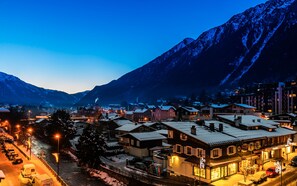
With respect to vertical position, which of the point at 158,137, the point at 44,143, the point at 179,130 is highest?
the point at 179,130

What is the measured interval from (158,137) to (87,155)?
716 inches

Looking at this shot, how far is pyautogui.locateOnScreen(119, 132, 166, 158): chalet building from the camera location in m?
62.0

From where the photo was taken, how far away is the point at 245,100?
18225cm

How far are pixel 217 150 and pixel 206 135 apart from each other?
3513mm

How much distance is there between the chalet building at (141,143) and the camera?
62031 millimetres

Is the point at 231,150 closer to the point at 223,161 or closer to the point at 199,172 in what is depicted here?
the point at 223,161

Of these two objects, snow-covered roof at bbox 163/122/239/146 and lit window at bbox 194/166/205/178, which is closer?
lit window at bbox 194/166/205/178

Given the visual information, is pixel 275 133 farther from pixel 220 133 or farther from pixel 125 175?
pixel 125 175

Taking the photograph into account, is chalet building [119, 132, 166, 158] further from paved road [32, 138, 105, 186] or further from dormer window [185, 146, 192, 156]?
dormer window [185, 146, 192, 156]

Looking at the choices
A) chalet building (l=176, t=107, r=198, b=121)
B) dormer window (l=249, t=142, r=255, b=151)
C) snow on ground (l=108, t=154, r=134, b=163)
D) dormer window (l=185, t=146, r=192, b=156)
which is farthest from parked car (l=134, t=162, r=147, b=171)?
chalet building (l=176, t=107, r=198, b=121)

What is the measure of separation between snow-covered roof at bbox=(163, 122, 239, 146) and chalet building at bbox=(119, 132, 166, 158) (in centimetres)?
1602

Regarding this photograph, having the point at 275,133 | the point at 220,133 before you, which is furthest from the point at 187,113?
the point at 220,133

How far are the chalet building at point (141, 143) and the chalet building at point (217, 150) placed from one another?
15.4 metres

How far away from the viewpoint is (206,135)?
43625 millimetres
